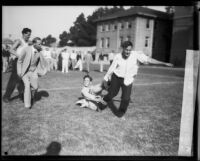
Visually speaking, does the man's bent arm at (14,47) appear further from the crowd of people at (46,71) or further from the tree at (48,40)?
the tree at (48,40)

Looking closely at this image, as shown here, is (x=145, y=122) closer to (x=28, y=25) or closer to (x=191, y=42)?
(x=191, y=42)

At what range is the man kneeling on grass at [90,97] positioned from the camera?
4.59 metres

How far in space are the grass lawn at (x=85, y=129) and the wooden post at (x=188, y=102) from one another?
15 cm

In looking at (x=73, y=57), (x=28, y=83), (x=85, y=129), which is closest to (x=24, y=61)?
(x=28, y=83)

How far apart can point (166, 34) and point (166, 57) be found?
107cm

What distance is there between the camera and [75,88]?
5812mm

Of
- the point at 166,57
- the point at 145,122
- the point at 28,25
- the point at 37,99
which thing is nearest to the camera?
the point at 28,25

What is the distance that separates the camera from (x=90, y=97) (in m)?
4.68

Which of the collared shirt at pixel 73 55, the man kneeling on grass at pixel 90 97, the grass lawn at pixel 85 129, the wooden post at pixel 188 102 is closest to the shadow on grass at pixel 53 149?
the grass lawn at pixel 85 129

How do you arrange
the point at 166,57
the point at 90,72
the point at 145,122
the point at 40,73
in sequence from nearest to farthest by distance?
1. the point at 145,122
2. the point at 40,73
3. the point at 90,72
4. the point at 166,57

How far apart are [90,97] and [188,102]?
2049 millimetres

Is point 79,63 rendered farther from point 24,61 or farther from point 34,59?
point 24,61

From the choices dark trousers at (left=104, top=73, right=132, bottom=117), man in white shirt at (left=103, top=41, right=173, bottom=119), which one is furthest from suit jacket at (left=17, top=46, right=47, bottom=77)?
dark trousers at (left=104, top=73, right=132, bottom=117)

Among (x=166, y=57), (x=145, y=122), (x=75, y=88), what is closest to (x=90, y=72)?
(x=75, y=88)
